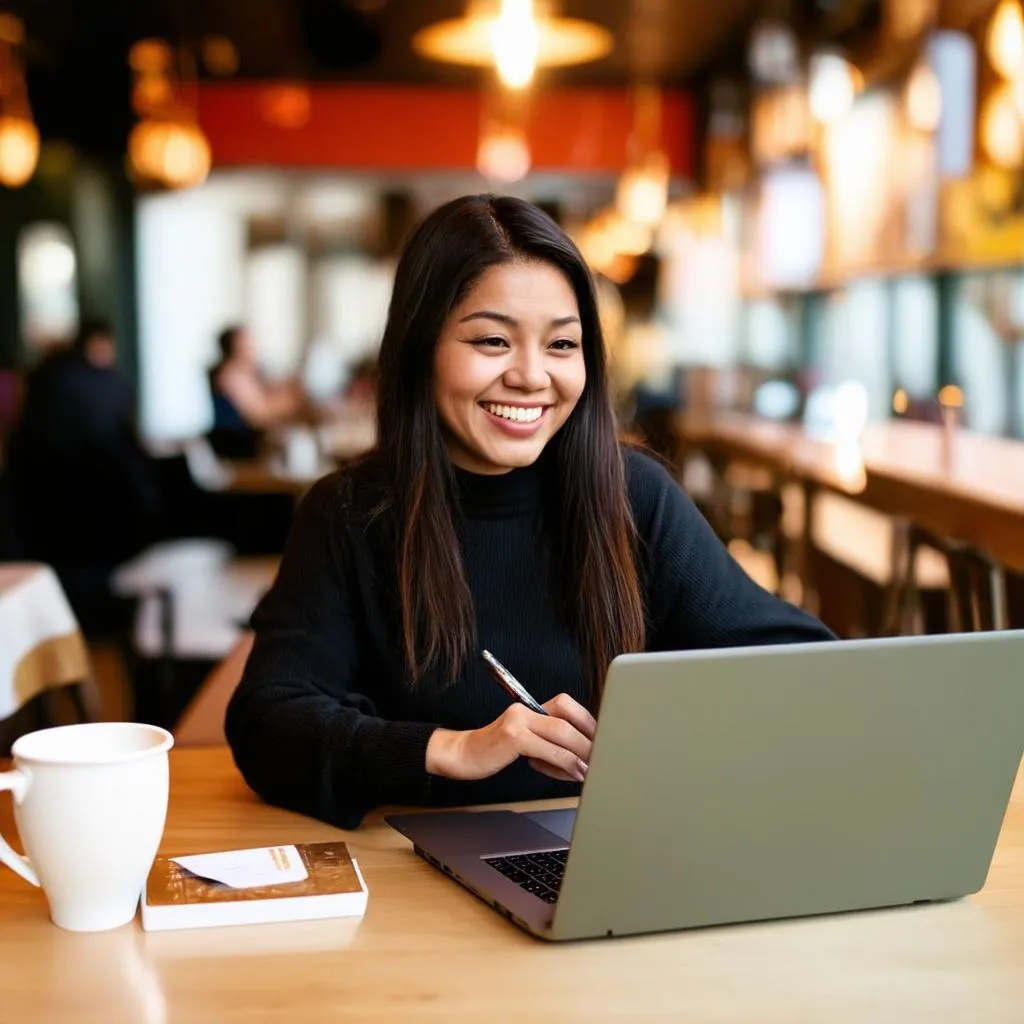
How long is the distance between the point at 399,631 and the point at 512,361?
0.99 feet

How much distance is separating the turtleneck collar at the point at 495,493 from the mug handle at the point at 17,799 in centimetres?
69

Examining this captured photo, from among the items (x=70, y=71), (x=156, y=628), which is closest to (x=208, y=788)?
(x=156, y=628)

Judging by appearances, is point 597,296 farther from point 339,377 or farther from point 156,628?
point 339,377

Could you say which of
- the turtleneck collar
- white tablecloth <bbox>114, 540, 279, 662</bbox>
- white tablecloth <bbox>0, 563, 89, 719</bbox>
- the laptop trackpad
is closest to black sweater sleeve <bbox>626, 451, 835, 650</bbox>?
the turtleneck collar

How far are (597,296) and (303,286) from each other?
35.1 ft

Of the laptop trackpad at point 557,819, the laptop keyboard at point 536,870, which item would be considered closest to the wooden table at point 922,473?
the laptop trackpad at point 557,819

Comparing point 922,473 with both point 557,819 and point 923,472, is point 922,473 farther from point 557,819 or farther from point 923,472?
point 557,819

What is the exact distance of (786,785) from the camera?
3.26 feet

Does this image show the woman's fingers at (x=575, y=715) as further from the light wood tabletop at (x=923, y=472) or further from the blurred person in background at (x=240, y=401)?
the blurred person in background at (x=240, y=401)

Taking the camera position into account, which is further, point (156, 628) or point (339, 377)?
point (339, 377)

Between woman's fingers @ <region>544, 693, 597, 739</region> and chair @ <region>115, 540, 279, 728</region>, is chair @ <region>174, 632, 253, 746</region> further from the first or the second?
woman's fingers @ <region>544, 693, 597, 739</region>

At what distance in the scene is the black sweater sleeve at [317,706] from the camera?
1.31m

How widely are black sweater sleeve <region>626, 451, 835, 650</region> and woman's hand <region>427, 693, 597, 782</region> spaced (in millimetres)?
442

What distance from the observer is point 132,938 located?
1009mm
